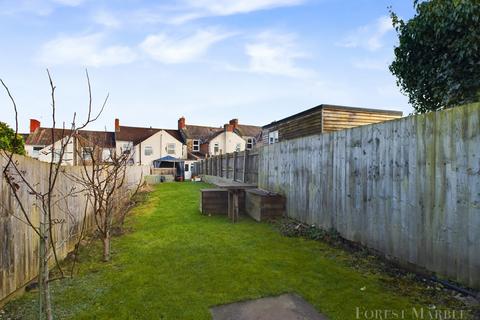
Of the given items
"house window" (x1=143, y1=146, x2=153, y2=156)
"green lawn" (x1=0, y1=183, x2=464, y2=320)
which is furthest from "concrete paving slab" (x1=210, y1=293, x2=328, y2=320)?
"house window" (x1=143, y1=146, x2=153, y2=156)

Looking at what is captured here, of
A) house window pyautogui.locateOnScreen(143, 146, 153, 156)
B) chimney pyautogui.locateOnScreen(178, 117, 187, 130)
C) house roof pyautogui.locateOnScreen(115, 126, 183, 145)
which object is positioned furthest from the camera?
chimney pyautogui.locateOnScreen(178, 117, 187, 130)

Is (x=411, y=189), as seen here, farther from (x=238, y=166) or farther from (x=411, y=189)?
(x=238, y=166)

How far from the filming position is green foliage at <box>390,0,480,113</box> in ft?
28.0

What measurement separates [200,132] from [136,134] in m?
9.07

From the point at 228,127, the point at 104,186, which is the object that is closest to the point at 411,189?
the point at 104,186

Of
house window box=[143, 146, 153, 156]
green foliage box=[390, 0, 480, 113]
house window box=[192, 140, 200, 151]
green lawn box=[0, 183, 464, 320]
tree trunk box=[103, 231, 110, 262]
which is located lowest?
green lawn box=[0, 183, 464, 320]

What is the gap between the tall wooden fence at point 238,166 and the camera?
12.0 metres

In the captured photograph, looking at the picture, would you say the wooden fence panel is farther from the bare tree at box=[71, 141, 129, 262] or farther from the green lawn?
the bare tree at box=[71, 141, 129, 262]

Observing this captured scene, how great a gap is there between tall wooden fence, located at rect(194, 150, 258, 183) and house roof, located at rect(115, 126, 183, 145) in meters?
19.5

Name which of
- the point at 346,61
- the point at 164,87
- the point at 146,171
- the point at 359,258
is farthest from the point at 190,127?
the point at 359,258

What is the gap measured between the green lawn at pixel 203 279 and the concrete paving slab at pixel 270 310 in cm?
11

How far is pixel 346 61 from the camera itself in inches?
424

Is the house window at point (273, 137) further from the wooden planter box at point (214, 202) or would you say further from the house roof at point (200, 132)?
the house roof at point (200, 132)

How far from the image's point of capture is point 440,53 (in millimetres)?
9867
